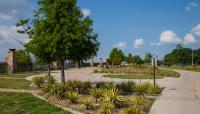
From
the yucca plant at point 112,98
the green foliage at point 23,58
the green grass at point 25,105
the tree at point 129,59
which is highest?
the tree at point 129,59

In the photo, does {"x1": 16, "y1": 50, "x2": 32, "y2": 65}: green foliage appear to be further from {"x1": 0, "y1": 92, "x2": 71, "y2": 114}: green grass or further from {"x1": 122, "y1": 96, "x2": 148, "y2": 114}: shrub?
{"x1": 122, "y1": 96, "x2": 148, "y2": 114}: shrub

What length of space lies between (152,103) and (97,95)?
9.38ft

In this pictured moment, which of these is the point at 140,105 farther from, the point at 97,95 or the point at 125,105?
the point at 97,95

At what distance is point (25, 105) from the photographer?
658 inches

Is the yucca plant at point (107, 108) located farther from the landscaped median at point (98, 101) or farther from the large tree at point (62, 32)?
the large tree at point (62, 32)

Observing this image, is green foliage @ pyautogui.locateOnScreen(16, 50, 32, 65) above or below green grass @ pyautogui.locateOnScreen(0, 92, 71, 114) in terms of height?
above

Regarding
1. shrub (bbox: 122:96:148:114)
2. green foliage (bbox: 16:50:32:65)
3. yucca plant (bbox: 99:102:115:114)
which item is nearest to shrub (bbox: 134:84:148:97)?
shrub (bbox: 122:96:148:114)

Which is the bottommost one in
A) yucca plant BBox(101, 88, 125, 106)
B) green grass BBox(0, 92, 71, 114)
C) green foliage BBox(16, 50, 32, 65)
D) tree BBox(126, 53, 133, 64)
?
green grass BBox(0, 92, 71, 114)

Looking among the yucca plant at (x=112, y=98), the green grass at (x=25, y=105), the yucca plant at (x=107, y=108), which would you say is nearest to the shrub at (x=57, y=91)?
the green grass at (x=25, y=105)

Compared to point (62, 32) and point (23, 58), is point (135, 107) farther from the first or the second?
point (23, 58)

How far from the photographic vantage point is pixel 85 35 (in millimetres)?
21484

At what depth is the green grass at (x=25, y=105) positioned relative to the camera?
15764 millimetres

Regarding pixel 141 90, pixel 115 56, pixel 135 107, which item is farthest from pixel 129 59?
pixel 135 107

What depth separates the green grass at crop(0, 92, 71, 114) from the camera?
15.8 meters
